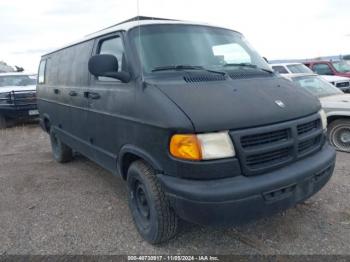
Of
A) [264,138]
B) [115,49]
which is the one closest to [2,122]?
[115,49]

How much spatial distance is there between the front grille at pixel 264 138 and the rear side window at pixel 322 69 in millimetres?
12605

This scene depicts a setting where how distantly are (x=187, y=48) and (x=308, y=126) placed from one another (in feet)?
4.78

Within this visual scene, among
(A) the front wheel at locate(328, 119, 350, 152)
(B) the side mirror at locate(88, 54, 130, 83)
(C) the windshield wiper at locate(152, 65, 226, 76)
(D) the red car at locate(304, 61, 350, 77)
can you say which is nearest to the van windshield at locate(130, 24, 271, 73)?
(C) the windshield wiper at locate(152, 65, 226, 76)

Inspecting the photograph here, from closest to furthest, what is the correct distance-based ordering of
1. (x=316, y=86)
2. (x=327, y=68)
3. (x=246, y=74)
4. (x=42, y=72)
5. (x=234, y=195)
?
(x=234, y=195), (x=246, y=74), (x=42, y=72), (x=316, y=86), (x=327, y=68)

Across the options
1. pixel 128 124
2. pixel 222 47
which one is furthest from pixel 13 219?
pixel 222 47

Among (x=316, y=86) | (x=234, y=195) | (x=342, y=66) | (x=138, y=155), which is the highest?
(x=342, y=66)

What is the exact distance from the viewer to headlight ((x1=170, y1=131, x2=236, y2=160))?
254 cm

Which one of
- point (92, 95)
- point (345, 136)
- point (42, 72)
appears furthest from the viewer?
point (42, 72)

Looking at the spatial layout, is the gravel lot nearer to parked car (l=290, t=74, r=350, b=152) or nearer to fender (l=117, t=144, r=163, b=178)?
fender (l=117, t=144, r=163, b=178)

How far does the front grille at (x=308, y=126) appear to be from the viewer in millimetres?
3016

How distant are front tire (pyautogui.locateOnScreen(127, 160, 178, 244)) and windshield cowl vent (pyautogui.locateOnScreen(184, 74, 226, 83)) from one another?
904 millimetres

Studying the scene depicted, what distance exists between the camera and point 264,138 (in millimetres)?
2719

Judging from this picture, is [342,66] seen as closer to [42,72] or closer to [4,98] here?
[42,72]

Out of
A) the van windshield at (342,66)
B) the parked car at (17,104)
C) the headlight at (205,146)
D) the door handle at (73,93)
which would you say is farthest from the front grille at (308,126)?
the van windshield at (342,66)
